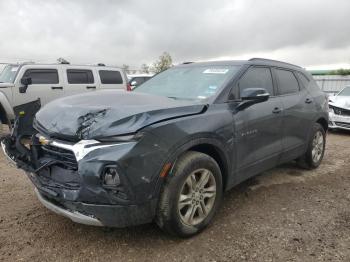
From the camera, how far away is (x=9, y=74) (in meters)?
9.39

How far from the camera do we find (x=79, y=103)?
10.9 ft

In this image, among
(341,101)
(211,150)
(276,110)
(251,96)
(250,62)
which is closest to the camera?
(211,150)

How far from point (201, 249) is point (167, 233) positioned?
1.14 ft

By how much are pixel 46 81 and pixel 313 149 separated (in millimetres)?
7169

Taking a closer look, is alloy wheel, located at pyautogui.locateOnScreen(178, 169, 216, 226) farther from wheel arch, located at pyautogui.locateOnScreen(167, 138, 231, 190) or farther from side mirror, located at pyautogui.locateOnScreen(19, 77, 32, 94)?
side mirror, located at pyautogui.locateOnScreen(19, 77, 32, 94)

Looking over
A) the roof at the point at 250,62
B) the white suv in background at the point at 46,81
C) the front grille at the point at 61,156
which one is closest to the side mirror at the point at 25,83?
the white suv in background at the point at 46,81

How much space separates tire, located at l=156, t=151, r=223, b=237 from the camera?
294cm

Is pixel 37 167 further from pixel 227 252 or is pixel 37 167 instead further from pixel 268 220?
pixel 268 220

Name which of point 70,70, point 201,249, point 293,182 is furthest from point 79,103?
point 70,70

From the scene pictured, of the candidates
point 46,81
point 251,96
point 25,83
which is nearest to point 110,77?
point 46,81

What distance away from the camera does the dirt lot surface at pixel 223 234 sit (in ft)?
9.81

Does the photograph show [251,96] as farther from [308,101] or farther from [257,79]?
[308,101]

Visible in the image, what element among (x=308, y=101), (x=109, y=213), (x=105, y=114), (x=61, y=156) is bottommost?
(x=109, y=213)

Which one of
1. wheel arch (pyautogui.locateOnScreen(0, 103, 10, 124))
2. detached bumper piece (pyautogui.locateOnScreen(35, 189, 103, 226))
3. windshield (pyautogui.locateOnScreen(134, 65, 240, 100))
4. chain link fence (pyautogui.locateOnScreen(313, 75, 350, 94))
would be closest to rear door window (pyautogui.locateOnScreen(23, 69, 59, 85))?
wheel arch (pyautogui.locateOnScreen(0, 103, 10, 124))
